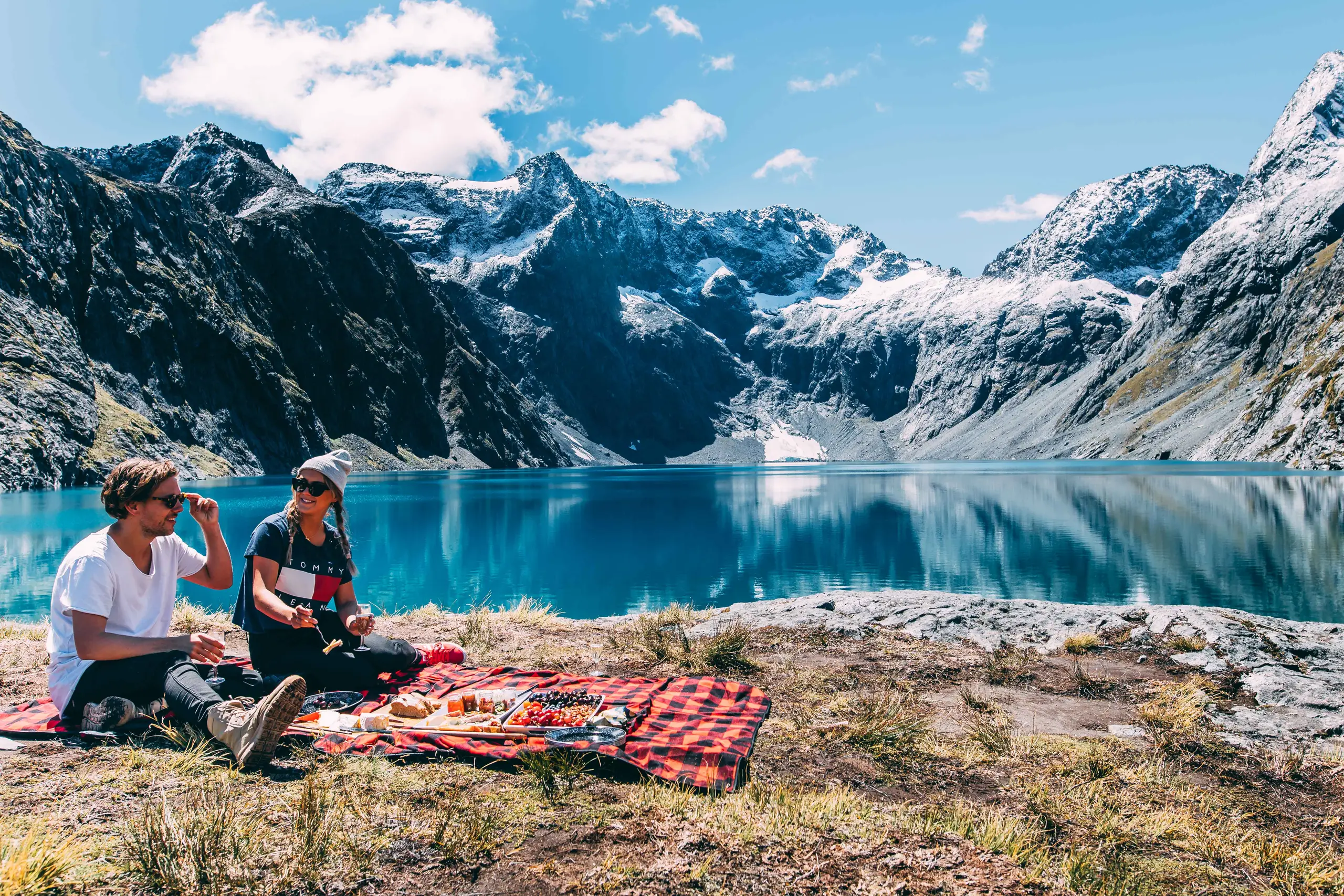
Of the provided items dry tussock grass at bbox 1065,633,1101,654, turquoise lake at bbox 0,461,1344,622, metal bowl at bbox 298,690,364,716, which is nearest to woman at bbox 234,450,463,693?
metal bowl at bbox 298,690,364,716

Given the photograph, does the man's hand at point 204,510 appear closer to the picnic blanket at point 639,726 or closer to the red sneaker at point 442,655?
the picnic blanket at point 639,726

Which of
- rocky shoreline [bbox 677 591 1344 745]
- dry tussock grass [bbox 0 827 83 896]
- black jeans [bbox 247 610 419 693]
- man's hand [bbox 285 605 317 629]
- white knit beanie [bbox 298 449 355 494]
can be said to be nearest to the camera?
dry tussock grass [bbox 0 827 83 896]

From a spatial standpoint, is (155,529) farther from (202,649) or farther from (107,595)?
(202,649)

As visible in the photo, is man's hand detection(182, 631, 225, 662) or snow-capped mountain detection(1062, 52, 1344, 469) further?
snow-capped mountain detection(1062, 52, 1344, 469)

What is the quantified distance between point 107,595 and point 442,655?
11.7 ft

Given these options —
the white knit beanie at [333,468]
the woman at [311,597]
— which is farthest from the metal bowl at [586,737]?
the white knit beanie at [333,468]

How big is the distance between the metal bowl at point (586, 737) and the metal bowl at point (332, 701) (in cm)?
211

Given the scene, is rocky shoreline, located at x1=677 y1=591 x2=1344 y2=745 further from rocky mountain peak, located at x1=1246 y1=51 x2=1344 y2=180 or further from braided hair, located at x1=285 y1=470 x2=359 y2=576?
rocky mountain peak, located at x1=1246 y1=51 x2=1344 y2=180

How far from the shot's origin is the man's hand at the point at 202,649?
6129 millimetres

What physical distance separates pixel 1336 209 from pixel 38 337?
621 feet

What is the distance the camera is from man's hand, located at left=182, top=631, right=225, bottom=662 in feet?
20.1

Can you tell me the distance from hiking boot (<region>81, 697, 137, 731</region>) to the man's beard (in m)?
1.25

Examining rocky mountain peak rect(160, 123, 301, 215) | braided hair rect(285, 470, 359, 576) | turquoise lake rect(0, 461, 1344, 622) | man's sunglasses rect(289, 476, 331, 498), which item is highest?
rocky mountain peak rect(160, 123, 301, 215)

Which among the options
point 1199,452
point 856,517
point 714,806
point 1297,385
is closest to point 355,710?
point 714,806
